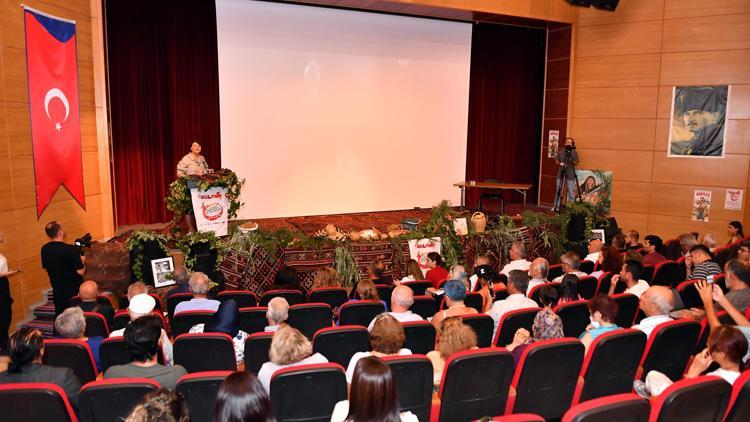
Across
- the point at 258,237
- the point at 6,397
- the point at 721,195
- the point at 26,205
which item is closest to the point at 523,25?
the point at 721,195

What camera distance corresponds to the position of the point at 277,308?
3.97 metres

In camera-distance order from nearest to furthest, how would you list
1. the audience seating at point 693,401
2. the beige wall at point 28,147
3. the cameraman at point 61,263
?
1. the audience seating at point 693,401
2. the cameraman at point 61,263
3. the beige wall at point 28,147

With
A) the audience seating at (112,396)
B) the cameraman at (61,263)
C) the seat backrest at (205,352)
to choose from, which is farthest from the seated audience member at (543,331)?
the cameraman at (61,263)

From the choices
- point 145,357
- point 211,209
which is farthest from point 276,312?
point 211,209

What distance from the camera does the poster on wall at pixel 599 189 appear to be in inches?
470

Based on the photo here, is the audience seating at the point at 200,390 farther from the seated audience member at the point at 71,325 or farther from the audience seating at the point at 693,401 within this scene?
the audience seating at the point at 693,401

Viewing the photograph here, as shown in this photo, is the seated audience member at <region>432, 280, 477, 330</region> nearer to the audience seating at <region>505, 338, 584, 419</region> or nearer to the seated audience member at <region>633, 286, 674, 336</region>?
the audience seating at <region>505, 338, 584, 419</region>

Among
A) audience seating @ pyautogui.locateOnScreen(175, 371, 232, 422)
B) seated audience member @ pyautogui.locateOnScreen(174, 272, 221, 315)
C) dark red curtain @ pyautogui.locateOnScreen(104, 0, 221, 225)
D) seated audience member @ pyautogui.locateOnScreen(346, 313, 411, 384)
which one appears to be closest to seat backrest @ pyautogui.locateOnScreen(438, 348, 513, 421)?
seated audience member @ pyautogui.locateOnScreen(346, 313, 411, 384)

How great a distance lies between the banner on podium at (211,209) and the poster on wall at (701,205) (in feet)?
27.8

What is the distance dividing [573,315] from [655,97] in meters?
8.32

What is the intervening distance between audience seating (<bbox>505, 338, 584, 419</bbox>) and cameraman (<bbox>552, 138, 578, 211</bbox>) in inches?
342

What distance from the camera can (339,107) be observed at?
11.1 m

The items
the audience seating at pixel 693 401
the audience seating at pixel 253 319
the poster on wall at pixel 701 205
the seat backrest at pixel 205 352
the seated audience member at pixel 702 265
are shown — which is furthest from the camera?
the poster on wall at pixel 701 205

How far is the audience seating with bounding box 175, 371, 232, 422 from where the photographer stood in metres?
2.82
